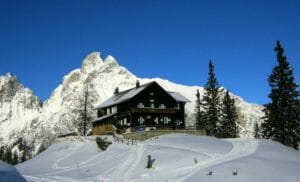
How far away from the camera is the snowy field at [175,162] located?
31.4m

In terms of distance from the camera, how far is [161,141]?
55062 millimetres

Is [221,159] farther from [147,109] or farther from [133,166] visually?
[147,109]

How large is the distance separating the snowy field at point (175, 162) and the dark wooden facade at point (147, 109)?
1435cm

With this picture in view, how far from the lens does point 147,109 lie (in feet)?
247

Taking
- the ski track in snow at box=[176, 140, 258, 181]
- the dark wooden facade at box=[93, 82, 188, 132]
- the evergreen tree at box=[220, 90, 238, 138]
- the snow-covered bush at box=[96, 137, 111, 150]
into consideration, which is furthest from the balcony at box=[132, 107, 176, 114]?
the ski track in snow at box=[176, 140, 258, 181]

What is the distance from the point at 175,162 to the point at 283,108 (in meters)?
23.8

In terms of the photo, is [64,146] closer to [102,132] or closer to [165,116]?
[102,132]

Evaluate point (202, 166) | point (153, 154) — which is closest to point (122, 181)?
point (202, 166)

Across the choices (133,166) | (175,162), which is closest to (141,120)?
(133,166)

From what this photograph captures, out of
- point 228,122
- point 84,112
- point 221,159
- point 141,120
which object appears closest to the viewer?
point 221,159

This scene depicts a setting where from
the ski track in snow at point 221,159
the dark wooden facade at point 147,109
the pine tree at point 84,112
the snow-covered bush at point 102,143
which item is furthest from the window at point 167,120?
the ski track in snow at point 221,159

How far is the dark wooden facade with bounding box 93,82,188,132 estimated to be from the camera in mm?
75250

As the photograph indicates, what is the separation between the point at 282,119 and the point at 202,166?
25.4 metres

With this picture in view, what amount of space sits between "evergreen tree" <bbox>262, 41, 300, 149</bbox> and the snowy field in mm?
11058
